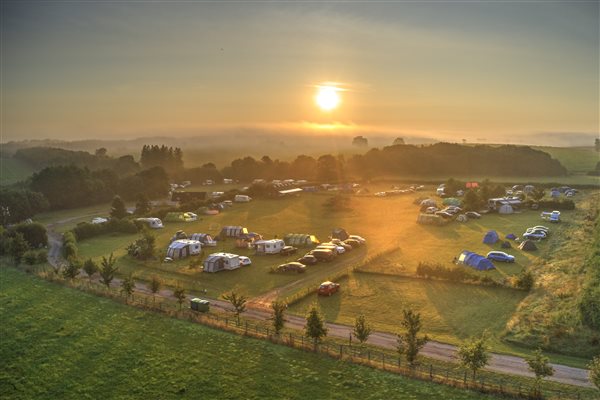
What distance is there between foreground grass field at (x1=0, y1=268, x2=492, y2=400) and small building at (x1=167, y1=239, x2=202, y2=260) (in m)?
13.0

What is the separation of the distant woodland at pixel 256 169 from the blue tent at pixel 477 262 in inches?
2736

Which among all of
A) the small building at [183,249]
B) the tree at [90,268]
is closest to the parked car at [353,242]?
the small building at [183,249]

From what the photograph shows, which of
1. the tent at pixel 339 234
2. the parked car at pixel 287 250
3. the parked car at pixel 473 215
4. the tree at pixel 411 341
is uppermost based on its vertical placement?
the parked car at pixel 473 215

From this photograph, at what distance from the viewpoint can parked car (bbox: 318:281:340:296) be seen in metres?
34.9

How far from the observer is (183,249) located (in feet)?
158

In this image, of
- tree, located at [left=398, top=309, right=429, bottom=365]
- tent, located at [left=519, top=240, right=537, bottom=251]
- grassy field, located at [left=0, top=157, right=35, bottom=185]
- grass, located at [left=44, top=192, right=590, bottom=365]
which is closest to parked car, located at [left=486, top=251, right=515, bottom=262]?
grass, located at [left=44, top=192, right=590, bottom=365]

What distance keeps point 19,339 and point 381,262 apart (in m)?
30.1

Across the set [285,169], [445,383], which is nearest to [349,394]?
[445,383]

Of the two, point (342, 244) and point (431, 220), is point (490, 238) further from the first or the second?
point (342, 244)

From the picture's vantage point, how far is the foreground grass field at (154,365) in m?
23.1

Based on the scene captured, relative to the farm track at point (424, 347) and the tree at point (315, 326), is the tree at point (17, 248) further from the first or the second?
the tree at point (315, 326)

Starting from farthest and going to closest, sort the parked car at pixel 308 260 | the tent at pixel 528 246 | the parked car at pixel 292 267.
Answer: the tent at pixel 528 246
the parked car at pixel 308 260
the parked car at pixel 292 267

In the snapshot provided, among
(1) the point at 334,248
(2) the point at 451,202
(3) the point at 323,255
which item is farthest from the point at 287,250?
(2) the point at 451,202

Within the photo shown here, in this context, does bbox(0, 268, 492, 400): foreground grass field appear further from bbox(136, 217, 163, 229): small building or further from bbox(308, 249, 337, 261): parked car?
bbox(136, 217, 163, 229): small building
